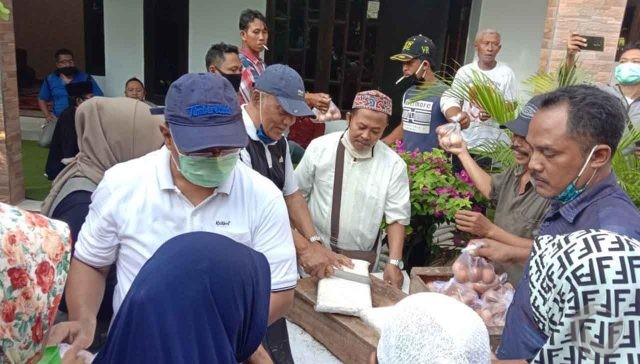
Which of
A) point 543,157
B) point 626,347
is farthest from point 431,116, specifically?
point 626,347

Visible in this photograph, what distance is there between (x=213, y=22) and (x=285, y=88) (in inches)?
195

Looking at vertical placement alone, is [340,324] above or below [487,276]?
below

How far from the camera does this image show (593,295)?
1135 mm

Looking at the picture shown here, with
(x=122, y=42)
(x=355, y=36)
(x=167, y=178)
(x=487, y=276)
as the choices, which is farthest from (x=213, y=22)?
(x=167, y=178)

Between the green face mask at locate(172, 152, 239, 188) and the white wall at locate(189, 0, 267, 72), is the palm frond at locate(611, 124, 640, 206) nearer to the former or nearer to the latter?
the green face mask at locate(172, 152, 239, 188)

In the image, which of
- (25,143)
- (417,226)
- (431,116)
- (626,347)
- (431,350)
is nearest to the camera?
(431,350)

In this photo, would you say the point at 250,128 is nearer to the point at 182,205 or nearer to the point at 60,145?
the point at 182,205

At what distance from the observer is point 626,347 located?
1154 mm

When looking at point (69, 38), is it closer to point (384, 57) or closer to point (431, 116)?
point (384, 57)

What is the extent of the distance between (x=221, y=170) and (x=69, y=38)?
14481 millimetres

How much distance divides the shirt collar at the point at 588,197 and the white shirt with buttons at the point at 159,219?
2.90 ft

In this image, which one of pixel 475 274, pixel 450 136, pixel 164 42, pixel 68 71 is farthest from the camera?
pixel 164 42

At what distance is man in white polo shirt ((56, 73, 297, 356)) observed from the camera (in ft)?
5.17

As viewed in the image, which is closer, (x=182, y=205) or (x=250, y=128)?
(x=182, y=205)
